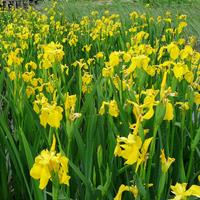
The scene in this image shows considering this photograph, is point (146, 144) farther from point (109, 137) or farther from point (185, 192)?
point (109, 137)

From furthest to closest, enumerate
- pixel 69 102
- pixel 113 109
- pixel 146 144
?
pixel 113 109 < pixel 69 102 < pixel 146 144

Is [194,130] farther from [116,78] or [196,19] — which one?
[196,19]

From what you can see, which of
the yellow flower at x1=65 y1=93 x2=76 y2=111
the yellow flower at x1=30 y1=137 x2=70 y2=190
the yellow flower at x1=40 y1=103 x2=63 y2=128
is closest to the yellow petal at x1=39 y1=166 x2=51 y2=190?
the yellow flower at x1=30 y1=137 x2=70 y2=190

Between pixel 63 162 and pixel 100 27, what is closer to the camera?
pixel 63 162

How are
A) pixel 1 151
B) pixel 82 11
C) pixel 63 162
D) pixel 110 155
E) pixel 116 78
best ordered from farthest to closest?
pixel 82 11
pixel 116 78
pixel 1 151
pixel 110 155
pixel 63 162

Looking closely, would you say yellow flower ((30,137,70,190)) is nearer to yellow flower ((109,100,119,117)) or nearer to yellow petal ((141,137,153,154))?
yellow petal ((141,137,153,154))

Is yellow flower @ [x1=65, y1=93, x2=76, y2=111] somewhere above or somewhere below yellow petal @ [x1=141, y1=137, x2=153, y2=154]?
above

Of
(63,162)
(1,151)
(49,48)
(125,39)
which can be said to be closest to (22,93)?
(49,48)

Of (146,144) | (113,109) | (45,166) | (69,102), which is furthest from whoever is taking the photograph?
(113,109)

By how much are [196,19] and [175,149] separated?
3.74 m

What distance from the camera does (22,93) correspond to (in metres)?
1.55

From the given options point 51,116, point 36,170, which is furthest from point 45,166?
point 51,116

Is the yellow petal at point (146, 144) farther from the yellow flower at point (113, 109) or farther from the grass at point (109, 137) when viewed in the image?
the yellow flower at point (113, 109)

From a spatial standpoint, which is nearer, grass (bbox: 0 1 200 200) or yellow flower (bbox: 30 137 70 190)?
yellow flower (bbox: 30 137 70 190)
